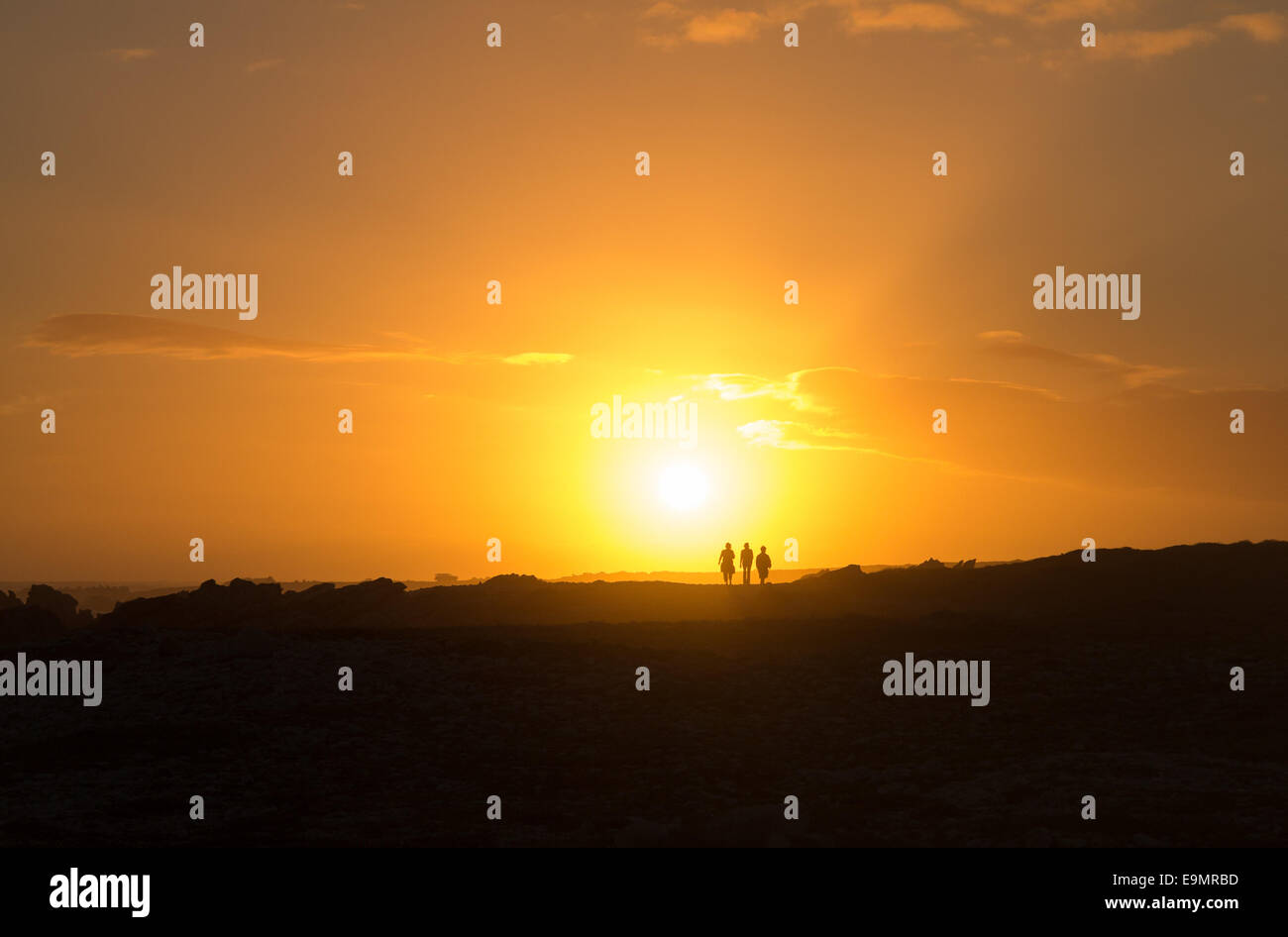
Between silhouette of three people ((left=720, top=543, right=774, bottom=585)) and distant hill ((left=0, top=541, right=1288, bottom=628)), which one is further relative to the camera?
silhouette of three people ((left=720, top=543, right=774, bottom=585))

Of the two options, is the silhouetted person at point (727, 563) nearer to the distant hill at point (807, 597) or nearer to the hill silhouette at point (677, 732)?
the distant hill at point (807, 597)

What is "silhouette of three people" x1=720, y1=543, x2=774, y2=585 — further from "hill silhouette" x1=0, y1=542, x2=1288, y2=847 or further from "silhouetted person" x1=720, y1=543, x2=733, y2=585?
"hill silhouette" x1=0, y1=542, x2=1288, y2=847

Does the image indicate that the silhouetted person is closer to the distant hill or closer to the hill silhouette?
the distant hill

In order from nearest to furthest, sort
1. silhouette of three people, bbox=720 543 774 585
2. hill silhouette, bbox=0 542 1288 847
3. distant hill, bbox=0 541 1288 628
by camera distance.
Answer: hill silhouette, bbox=0 542 1288 847 < distant hill, bbox=0 541 1288 628 < silhouette of three people, bbox=720 543 774 585

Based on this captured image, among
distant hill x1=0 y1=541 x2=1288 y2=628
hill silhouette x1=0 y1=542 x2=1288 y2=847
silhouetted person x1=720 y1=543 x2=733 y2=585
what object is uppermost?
silhouetted person x1=720 y1=543 x2=733 y2=585

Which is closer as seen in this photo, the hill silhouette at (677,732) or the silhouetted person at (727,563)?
the hill silhouette at (677,732)

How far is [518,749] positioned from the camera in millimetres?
31375

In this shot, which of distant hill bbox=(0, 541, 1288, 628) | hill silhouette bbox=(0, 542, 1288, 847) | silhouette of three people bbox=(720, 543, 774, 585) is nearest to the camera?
hill silhouette bbox=(0, 542, 1288, 847)

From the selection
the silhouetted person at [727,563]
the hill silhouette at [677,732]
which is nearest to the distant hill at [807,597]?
the hill silhouette at [677,732]

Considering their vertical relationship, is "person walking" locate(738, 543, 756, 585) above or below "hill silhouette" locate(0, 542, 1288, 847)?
above

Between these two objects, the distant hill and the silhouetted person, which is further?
the silhouetted person

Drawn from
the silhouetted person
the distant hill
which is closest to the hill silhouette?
the distant hill
